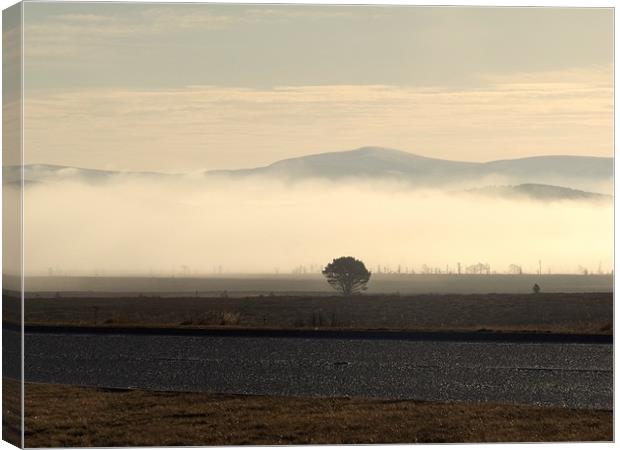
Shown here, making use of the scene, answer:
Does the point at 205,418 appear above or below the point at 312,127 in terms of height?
below

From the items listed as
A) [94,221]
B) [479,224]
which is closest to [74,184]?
[94,221]

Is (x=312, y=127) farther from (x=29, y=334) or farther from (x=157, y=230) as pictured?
(x=29, y=334)

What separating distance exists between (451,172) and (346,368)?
3.12 metres

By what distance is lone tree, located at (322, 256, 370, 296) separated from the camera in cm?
1345

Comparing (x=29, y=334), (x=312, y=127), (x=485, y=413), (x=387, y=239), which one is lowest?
(x=485, y=413)

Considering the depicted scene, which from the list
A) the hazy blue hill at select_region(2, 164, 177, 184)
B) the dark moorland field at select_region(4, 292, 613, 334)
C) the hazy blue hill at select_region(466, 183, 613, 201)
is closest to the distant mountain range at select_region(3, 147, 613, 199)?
the hazy blue hill at select_region(466, 183, 613, 201)

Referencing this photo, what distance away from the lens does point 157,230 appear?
43.0 feet

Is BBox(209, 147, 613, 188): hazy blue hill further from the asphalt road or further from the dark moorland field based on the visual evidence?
the asphalt road

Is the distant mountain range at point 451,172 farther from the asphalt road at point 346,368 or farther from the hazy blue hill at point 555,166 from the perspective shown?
the asphalt road at point 346,368

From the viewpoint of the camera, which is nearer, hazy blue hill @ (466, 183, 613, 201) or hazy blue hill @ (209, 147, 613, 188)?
hazy blue hill @ (209, 147, 613, 188)

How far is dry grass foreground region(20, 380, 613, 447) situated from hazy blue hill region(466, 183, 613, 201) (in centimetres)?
223

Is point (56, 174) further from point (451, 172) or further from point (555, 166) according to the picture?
point (555, 166)

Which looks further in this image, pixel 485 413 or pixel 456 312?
pixel 456 312

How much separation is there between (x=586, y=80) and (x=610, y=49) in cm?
41
